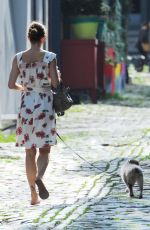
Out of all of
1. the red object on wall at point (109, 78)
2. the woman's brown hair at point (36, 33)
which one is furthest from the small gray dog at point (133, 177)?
the red object on wall at point (109, 78)

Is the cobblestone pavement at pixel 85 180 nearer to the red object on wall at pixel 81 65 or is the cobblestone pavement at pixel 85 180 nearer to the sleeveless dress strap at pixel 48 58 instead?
the sleeveless dress strap at pixel 48 58

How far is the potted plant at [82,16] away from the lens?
24.9 metres

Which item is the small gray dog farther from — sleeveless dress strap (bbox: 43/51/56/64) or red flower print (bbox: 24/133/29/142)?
sleeveless dress strap (bbox: 43/51/56/64)

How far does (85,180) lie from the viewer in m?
11.7

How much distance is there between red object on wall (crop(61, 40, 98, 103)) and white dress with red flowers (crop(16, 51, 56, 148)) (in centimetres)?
1388

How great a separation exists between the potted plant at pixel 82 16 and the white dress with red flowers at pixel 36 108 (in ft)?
48.3

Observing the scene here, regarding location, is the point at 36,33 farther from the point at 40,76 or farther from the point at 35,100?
the point at 35,100

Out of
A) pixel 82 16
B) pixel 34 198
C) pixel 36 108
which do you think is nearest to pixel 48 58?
pixel 36 108

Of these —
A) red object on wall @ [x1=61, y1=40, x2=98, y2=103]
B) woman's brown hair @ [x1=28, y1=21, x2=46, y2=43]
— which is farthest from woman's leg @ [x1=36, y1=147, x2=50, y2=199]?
red object on wall @ [x1=61, y1=40, x2=98, y2=103]

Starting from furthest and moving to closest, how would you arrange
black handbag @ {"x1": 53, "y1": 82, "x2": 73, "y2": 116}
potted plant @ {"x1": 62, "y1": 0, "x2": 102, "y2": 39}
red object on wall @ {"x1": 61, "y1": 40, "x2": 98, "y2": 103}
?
potted plant @ {"x1": 62, "y1": 0, "x2": 102, "y2": 39} < red object on wall @ {"x1": 61, "y1": 40, "x2": 98, "y2": 103} < black handbag @ {"x1": 53, "y1": 82, "x2": 73, "y2": 116}

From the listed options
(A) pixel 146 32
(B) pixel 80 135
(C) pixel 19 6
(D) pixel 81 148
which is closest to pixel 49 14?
(C) pixel 19 6

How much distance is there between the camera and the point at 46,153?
10.0 metres

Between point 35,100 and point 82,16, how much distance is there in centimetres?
1522

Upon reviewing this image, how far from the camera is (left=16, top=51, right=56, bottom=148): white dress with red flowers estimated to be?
9875 mm
